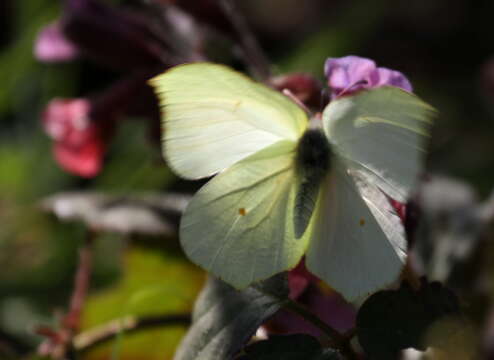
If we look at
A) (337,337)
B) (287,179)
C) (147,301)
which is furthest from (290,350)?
(147,301)

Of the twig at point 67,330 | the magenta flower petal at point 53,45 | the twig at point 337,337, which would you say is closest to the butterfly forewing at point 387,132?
the twig at point 337,337

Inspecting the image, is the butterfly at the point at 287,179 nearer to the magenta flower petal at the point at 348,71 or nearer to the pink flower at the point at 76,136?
the magenta flower petal at the point at 348,71

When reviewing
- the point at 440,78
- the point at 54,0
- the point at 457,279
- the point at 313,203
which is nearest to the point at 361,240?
the point at 313,203

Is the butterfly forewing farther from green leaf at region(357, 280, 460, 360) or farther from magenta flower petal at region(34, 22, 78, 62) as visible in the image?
magenta flower petal at region(34, 22, 78, 62)

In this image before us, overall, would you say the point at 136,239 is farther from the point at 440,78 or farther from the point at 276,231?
the point at 440,78

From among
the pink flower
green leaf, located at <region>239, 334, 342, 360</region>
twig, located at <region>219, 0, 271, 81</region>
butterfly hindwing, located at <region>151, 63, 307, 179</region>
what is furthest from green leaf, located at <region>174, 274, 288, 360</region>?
the pink flower
